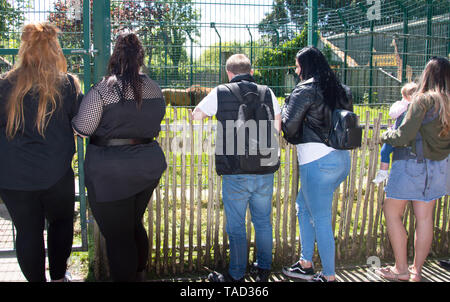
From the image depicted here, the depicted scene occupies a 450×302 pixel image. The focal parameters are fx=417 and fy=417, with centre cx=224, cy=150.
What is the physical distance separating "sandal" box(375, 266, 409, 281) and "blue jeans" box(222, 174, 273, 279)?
108 centimetres

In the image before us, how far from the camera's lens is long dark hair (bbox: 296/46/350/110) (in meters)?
3.15

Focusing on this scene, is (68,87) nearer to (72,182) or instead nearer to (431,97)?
(72,182)

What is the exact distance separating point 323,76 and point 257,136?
0.68m

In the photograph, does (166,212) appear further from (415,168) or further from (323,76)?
(415,168)

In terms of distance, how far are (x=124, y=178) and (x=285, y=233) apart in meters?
1.81

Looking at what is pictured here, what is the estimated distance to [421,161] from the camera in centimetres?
339

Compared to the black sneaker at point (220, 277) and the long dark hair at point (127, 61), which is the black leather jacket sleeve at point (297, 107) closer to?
the long dark hair at point (127, 61)

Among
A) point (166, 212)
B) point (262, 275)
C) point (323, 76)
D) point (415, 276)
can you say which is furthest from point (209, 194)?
point (415, 276)

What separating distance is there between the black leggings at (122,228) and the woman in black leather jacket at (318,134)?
1.19m

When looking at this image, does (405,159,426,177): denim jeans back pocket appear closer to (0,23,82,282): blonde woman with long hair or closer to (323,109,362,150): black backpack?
(323,109,362,150): black backpack

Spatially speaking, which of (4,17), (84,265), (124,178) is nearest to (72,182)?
(124,178)

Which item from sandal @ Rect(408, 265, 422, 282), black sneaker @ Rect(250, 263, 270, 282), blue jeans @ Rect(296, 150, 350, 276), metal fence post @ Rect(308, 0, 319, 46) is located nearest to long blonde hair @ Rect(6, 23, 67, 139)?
blue jeans @ Rect(296, 150, 350, 276)

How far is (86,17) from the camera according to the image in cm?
338

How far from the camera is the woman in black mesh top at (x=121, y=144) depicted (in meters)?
2.65
